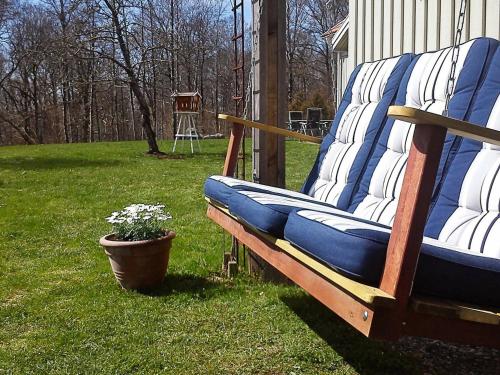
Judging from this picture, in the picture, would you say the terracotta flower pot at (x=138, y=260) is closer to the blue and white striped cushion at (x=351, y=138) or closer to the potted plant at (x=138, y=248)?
the potted plant at (x=138, y=248)

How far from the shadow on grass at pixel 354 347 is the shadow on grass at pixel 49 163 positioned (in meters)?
7.00

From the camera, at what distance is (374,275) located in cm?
125

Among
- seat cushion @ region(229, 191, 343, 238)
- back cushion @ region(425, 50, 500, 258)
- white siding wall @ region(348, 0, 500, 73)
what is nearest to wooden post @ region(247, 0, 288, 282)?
white siding wall @ region(348, 0, 500, 73)

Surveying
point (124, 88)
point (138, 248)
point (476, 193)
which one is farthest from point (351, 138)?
point (124, 88)

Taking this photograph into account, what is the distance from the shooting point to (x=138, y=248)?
111 inches

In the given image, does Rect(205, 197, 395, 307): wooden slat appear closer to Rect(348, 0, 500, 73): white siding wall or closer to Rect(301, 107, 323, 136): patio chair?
Rect(348, 0, 500, 73): white siding wall

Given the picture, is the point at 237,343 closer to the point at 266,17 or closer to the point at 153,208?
the point at 153,208

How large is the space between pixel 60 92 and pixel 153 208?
17340 mm

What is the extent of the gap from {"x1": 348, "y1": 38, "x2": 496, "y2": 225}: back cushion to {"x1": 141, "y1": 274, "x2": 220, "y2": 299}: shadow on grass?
0.87 metres

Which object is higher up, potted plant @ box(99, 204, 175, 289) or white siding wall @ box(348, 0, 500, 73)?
white siding wall @ box(348, 0, 500, 73)

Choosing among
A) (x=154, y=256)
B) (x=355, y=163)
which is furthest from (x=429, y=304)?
(x=154, y=256)

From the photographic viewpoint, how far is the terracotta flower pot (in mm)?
2814

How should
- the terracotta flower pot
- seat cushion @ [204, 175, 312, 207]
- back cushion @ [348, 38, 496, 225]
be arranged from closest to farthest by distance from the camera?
back cushion @ [348, 38, 496, 225]
seat cushion @ [204, 175, 312, 207]
the terracotta flower pot

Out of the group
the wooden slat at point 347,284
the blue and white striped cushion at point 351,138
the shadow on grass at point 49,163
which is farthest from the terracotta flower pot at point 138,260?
the shadow on grass at point 49,163
